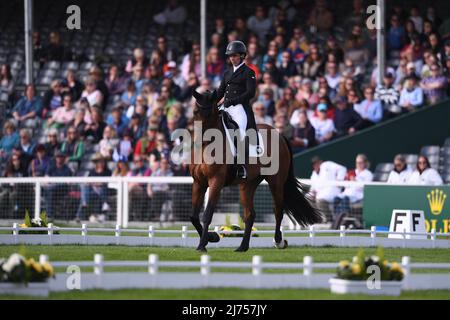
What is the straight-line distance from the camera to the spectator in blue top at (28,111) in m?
28.3

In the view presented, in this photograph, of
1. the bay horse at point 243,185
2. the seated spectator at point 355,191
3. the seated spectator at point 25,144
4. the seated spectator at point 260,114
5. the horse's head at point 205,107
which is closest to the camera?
the horse's head at point 205,107

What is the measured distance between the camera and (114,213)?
79.3 ft

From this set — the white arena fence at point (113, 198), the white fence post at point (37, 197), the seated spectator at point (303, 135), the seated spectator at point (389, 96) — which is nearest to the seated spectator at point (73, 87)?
the white arena fence at point (113, 198)

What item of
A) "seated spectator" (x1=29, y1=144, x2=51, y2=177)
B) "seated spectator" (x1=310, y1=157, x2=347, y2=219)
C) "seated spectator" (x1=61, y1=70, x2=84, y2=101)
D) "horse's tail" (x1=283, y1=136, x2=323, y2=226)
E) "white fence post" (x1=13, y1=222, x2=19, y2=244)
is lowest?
"white fence post" (x1=13, y1=222, x2=19, y2=244)

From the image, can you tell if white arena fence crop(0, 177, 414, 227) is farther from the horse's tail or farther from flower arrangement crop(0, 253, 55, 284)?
flower arrangement crop(0, 253, 55, 284)

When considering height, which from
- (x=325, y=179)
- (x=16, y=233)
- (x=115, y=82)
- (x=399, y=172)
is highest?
(x=115, y=82)

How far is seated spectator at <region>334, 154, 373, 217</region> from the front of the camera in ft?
73.6

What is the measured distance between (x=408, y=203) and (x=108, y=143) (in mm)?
7749

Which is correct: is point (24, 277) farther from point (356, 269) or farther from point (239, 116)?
point (239, 116)

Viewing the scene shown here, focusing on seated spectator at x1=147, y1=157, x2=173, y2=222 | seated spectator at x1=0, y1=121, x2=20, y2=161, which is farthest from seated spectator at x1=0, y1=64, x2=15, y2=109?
seated spectator at x1=147, y1=157, x2=173, y2=222

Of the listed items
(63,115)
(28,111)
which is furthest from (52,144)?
(28,111)

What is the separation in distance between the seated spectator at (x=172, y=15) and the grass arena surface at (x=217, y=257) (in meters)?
14.1

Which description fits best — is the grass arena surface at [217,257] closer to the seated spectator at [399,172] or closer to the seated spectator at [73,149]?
the seated spectator at [399,172]

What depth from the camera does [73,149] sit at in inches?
1053
